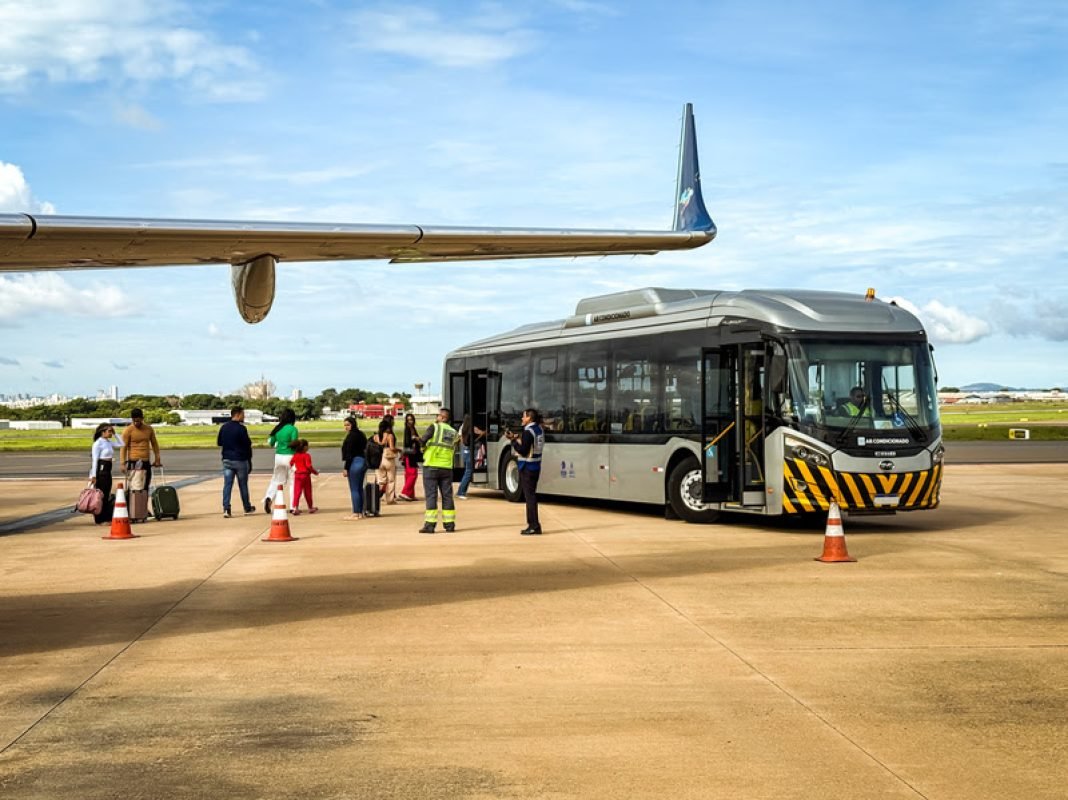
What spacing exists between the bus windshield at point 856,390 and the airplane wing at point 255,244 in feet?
21.9

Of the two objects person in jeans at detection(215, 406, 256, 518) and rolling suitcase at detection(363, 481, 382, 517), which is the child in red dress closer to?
person in jeans at detection(215, 406, 256, 518)

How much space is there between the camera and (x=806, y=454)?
623 inches

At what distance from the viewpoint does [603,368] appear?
66.5 feet

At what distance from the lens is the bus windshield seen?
15984 millimetres

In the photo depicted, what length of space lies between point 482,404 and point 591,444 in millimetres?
4976

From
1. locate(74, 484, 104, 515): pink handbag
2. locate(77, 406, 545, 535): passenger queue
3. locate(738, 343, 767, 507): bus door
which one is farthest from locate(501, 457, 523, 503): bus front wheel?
locate(74, 484, 104, 515): pink handbag

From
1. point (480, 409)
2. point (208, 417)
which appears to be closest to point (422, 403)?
point (208, 417)

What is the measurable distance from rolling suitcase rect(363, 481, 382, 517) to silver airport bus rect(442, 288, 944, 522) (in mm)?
3554

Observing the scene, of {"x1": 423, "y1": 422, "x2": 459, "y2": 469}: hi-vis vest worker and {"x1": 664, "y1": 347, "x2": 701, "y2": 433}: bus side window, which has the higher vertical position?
{"x1": 664, "y1": 347, "x2": 701, "y2": 433}: bus side window

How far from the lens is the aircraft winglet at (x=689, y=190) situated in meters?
12.3

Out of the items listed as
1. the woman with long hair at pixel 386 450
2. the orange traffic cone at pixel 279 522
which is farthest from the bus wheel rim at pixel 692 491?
the woman with long hair at pixel 386 450

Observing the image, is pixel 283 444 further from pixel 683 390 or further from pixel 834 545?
pixel 834 545

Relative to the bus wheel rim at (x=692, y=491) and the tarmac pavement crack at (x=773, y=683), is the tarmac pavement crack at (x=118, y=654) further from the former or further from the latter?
the bus wheel rim at (x=692, y=491)

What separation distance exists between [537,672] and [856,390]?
9651mm
